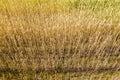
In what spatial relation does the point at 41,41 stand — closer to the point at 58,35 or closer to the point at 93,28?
the point at 58,35

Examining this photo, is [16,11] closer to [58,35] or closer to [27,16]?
[27,16]

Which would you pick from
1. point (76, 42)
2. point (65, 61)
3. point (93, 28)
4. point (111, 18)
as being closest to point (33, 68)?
point (65, 61)

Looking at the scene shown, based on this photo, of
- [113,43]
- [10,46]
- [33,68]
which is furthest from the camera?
[113,43]

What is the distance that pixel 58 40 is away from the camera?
159 inches

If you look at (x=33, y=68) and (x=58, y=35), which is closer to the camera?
(x=33, y=68)

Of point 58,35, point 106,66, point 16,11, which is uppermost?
point 16,11

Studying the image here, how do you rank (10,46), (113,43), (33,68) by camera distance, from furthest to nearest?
(113,43) → (10,46) → (33,68)

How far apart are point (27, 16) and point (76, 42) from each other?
783 mm

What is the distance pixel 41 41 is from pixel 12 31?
1.32 feet

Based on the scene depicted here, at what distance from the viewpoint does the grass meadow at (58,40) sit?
3633 millimetres

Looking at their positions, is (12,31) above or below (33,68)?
above

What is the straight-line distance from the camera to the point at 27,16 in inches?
166

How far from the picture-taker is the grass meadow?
363cm

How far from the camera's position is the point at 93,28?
4195 mm
